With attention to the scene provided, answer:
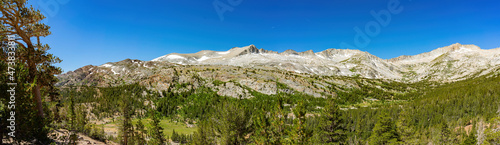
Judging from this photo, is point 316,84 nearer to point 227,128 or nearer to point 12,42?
point 227,128

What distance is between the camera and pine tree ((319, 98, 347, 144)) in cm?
3525

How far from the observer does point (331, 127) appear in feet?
119

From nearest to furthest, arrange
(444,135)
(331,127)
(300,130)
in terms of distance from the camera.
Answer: (300,130) → (331,127) → (444,135)

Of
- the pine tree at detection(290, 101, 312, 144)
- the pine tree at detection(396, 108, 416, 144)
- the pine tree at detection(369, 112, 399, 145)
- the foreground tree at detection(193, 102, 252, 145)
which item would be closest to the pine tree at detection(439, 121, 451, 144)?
the pine tree at detection(396, 108, 416, 144)

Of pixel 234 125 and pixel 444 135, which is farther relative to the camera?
pixel 444 135

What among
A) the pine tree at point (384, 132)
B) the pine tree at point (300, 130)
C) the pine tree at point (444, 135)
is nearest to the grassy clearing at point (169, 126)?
the pine tree at point (384, 132)

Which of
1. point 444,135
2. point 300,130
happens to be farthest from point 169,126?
point 444,135

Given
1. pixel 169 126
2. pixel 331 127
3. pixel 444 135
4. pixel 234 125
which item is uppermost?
pixel 234 125

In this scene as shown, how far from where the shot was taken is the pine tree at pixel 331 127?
35250mm

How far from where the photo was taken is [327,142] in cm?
3544

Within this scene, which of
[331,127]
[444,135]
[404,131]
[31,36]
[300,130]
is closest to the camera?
[31,36]

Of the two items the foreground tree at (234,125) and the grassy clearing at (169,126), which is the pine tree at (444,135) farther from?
the grassy clearing at (169,126)

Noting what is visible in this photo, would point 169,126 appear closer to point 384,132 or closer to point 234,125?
point 234,125

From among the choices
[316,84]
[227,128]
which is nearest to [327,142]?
[227,128]
